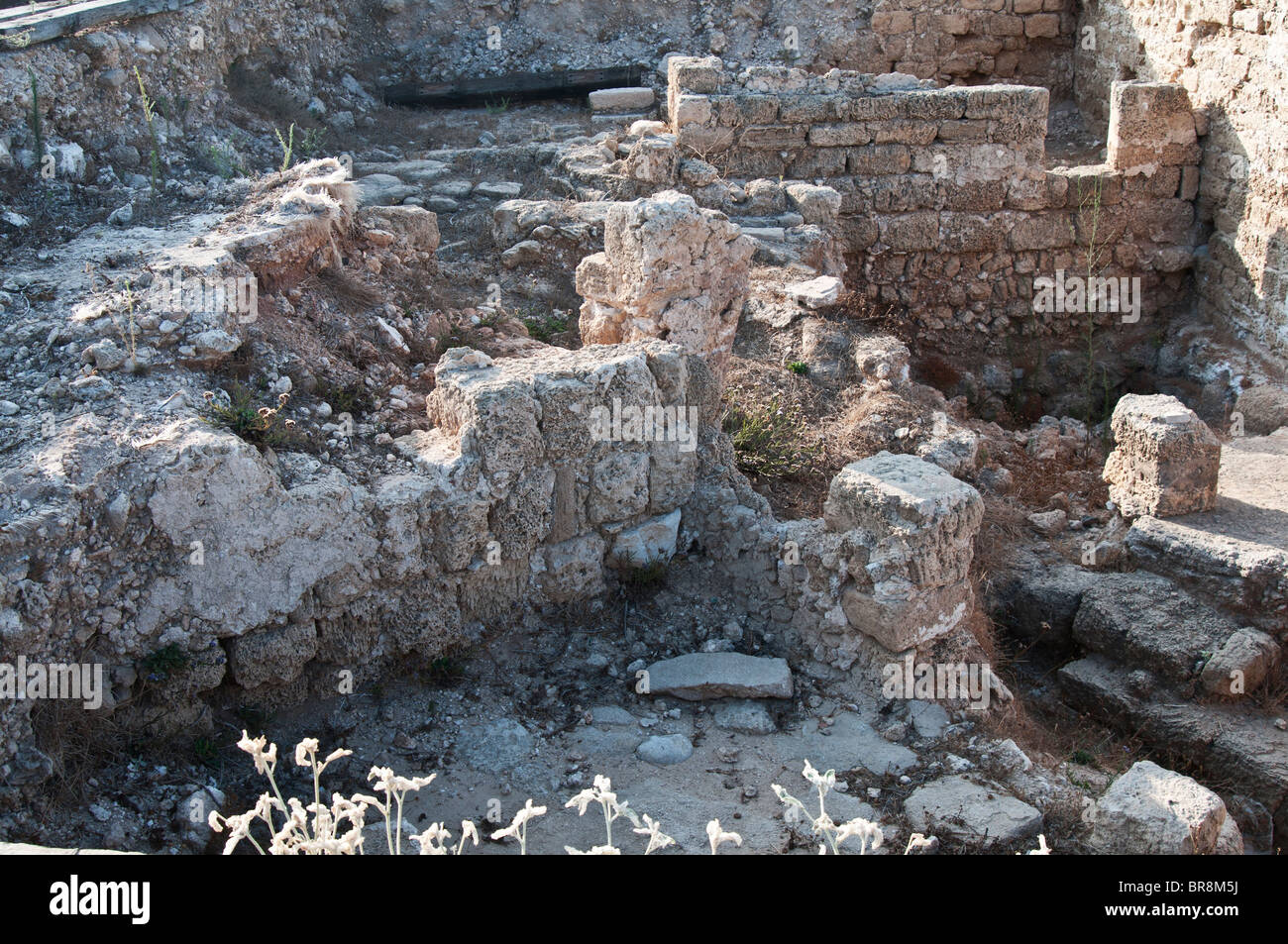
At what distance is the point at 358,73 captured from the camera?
1286cm

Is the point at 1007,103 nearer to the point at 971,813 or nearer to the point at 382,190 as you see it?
the point at 382,190

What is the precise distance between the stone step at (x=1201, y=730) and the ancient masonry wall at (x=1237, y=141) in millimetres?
4116

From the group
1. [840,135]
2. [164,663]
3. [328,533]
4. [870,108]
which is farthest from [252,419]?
[870,108]

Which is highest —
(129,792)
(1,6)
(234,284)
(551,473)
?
(1,6)

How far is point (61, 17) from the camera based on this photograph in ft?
26.0

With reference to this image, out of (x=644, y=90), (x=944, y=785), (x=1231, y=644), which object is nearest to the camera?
(x=944, y=785)

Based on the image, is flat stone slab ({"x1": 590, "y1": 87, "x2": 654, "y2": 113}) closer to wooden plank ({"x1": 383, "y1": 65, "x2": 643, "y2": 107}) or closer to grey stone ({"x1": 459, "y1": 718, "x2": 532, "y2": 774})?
wooden plank ({"x1": 383, "y1": 65, "x2": 643, "y2": 107})

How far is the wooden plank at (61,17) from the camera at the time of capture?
7.44 meters

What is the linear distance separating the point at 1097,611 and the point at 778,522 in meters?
1.92

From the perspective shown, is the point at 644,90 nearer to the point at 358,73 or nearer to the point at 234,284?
the point at 358,73

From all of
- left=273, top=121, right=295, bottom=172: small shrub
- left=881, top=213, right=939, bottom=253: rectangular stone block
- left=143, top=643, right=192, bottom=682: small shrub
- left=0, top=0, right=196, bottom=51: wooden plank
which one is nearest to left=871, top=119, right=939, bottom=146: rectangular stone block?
left=881, top=213, right=939, bottom=253: rectangular stone block

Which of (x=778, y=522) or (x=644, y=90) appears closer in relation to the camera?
(x=778, y=522)

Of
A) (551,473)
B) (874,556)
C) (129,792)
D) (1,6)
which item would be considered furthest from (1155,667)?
(1,6)

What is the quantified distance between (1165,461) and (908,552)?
2.34 metres
